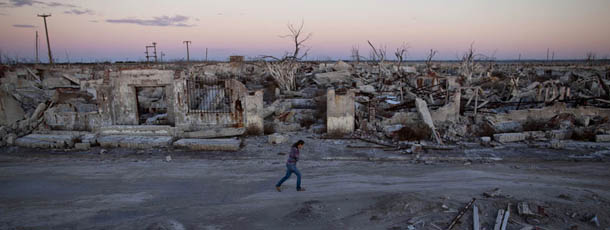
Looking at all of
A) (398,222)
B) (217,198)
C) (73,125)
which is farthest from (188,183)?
(73,125)

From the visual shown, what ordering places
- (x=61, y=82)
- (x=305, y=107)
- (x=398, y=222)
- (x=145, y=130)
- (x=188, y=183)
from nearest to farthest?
(x=398, y=222) < (x=188, y=183) < (x=145, y=130) < (x=305, y=107) < (x=61, y=82)

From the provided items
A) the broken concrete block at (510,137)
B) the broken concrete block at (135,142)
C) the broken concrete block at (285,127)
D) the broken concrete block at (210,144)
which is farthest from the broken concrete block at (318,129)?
the broken concrete block at (510,137)

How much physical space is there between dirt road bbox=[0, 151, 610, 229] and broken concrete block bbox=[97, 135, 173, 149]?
1667mm

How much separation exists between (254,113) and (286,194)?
635 centimetres

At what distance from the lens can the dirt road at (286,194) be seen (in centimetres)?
583

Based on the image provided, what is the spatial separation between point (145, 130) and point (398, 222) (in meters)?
10.6

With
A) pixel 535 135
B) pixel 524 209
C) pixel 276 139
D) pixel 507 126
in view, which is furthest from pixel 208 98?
pixel 535 135

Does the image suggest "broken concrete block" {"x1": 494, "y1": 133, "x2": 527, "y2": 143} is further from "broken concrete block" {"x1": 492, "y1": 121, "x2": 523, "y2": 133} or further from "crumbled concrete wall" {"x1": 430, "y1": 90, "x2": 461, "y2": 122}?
"crumbled concrete wall" {"x1": 430, "y1": 90, "x2": 461, "y2": 122}

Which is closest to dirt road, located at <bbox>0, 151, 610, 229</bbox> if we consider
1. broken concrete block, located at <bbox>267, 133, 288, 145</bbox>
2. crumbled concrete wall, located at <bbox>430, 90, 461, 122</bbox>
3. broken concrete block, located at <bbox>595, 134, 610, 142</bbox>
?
broken concrete block, located at <bbox>267, 133, 288, 145</bbox>

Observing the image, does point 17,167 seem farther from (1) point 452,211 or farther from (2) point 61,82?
(2) point 61,82

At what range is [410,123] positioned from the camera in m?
13.1

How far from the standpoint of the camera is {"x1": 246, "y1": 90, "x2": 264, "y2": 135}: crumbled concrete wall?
12781 millimetres

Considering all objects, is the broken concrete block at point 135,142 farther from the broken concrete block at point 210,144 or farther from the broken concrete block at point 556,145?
the broken concrete block at point 556,145

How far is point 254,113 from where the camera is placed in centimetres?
1295
